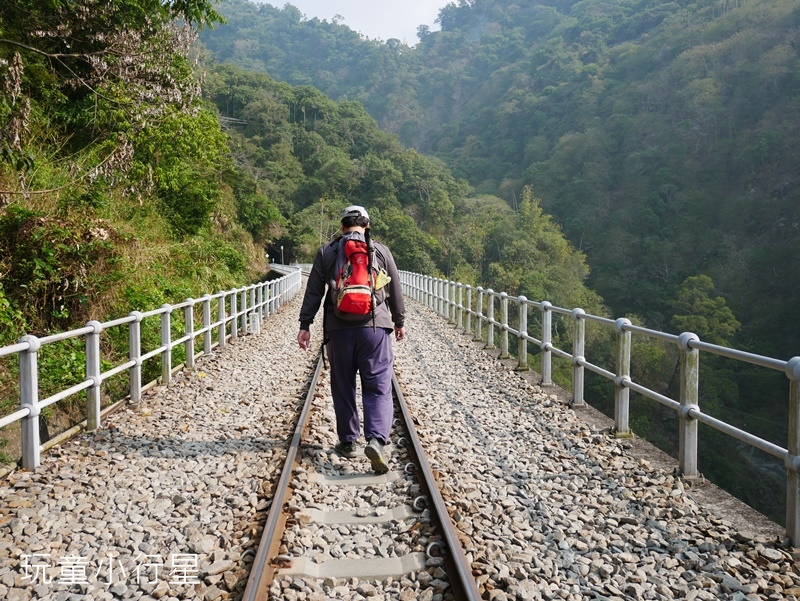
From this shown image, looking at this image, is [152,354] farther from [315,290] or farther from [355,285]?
[355,285]

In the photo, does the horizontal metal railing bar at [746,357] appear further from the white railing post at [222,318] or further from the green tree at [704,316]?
the green tree at [704,316]

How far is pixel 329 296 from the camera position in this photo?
17.2ft

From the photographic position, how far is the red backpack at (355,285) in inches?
196

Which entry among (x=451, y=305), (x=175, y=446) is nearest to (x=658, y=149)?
(x=451, y=305)

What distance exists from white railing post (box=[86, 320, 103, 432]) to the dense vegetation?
30.9 m

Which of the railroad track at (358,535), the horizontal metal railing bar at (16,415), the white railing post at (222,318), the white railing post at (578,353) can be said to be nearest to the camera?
the railroad track at (358,535)

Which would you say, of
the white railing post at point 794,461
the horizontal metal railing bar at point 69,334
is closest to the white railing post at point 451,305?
the horizontal metal railing bar at point 69,334

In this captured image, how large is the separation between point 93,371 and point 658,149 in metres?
90.9

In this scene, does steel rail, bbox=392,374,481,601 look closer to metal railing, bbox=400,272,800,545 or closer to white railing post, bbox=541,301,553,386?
metal railing, bbox=400,272,800,545

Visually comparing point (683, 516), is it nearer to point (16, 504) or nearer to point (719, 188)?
point (16, 504)

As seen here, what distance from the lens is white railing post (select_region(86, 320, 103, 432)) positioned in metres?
6.11

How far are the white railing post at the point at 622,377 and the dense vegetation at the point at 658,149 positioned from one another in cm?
2867

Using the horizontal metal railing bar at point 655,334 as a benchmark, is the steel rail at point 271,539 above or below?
below

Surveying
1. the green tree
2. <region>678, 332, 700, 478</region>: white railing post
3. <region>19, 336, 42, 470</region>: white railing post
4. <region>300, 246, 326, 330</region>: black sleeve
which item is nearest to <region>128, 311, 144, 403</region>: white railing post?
<region>19, 336, 42, 470</region>: white railing post
